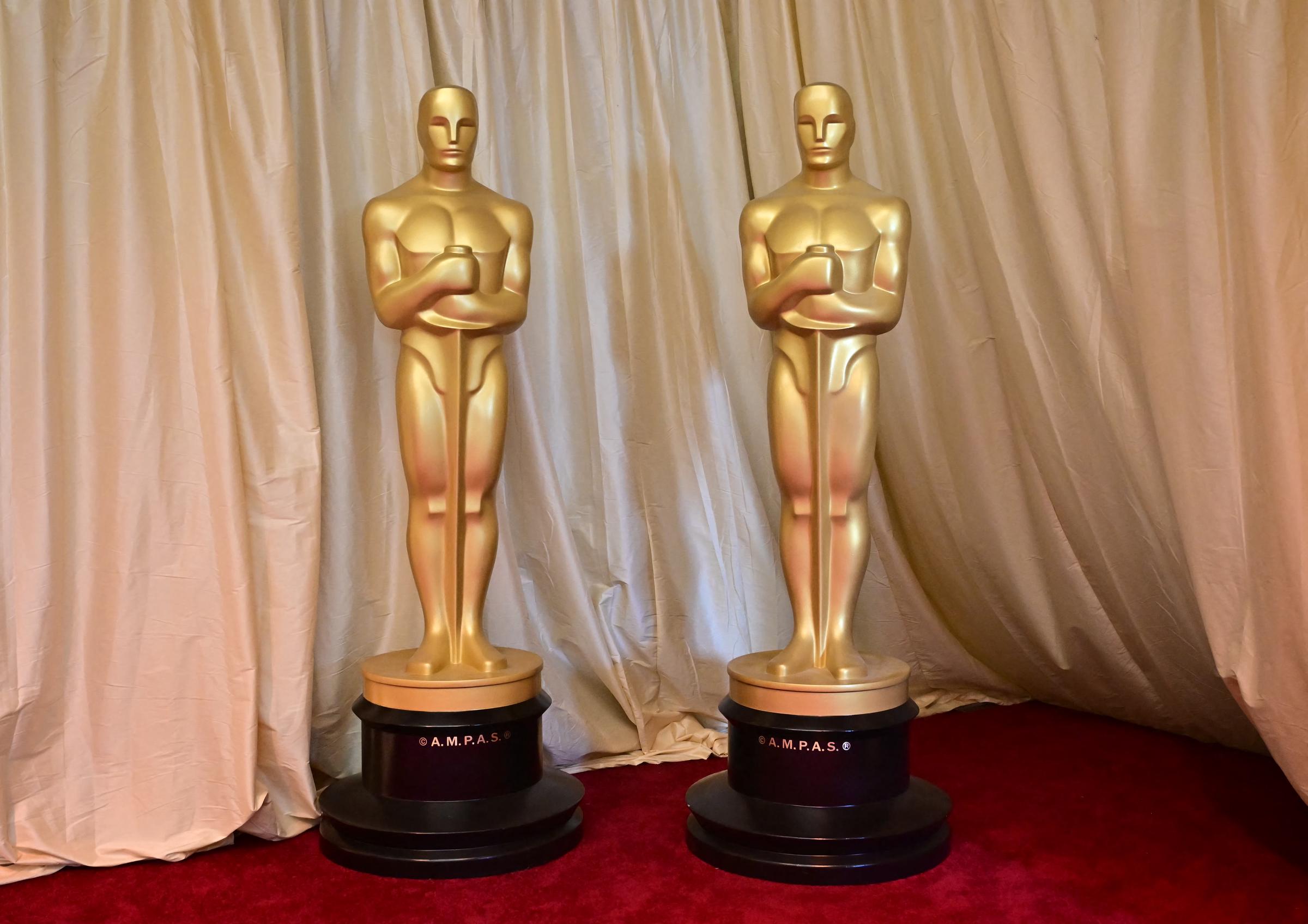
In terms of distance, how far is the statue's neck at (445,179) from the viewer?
2.65m

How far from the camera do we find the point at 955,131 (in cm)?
304

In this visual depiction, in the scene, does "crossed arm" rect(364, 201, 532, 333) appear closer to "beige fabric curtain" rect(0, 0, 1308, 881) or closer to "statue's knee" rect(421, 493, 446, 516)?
"beige fabric curtain" rect(0, 0, 1308, 881)

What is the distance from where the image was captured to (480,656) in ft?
8.59

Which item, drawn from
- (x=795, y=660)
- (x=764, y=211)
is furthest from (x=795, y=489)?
(x=764, y=211)

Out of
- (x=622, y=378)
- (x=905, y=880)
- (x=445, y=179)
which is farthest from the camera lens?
(x=622, y=378)

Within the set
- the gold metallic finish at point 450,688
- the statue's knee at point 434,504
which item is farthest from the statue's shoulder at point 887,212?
the gold metallic finish at point 450,688

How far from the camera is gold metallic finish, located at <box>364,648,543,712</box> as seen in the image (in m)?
2.49

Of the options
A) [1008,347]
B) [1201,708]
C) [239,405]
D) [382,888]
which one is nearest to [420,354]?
[239,405]

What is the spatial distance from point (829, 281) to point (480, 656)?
43.5 inches

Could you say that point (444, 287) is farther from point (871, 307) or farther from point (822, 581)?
point (822, 581)

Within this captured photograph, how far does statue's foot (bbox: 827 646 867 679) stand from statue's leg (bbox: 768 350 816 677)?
41mm

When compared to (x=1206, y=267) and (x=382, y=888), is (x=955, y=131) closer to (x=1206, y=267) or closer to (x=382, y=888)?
(x=1206, y=267)

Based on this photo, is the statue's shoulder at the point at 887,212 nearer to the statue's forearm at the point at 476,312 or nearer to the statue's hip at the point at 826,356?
the statue's hip at the point at 826,356

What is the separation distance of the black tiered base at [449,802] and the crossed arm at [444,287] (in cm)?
84
